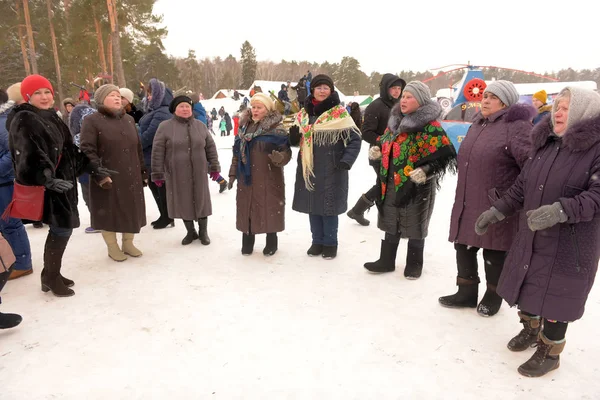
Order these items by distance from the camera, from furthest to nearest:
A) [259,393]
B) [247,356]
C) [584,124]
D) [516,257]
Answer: [247,356], [516,257], [259,393], [584,124]

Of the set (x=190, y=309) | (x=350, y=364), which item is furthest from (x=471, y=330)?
(x=190, y=309)

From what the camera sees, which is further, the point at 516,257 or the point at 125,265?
the point at 125,265

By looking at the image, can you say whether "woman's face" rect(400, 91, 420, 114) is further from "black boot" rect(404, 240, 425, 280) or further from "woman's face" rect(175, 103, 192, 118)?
"woman's face" rect(175, 103, 192, 118)

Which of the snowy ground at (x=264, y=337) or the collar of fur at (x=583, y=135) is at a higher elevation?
the collar of fur at (x=583, y=135)

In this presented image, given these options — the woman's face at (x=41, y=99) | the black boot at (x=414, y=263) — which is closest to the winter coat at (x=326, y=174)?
the black boot at (x=414, y=263)

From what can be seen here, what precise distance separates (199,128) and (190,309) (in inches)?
92.3

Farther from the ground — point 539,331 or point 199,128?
point 199,128

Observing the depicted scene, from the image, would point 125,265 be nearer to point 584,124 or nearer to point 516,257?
point 516,257

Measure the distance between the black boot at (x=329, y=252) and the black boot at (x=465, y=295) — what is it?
4.60ft

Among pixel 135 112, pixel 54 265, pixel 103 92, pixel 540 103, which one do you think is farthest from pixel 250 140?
pixel 540 103

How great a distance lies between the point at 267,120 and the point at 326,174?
0.85m

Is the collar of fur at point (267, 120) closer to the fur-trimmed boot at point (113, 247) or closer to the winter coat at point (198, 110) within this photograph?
the fur-trimmed boot at point (113, 247)

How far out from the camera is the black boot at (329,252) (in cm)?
433

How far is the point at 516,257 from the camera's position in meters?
2.41
